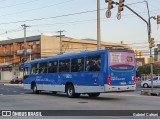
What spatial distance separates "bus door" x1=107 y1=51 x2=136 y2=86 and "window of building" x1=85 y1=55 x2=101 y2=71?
0.77 metres

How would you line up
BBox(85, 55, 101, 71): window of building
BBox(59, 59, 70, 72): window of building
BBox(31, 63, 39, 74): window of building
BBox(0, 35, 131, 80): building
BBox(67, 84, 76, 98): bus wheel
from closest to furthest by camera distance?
1. BBox(85, 55, 101, 71): window of building
2. BBox(67, 84, 76, 98): bus wheel
3. BBox(59, 59, 70, 72): window of building
4. BBox(31, 63, 39, 74): window of building
5. BBox(0, 35, 131, 80): building

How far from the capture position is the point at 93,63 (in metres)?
22.5

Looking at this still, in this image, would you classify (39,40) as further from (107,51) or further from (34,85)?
(107,51)

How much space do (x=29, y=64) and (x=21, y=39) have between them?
202 ft

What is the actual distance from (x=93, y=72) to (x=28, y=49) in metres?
68.5

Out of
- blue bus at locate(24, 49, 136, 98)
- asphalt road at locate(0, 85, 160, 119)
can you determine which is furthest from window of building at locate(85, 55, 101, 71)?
asphalt road at locate(0, 85, 160, 119)

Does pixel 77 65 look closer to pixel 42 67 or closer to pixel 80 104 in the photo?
pixel 80 104

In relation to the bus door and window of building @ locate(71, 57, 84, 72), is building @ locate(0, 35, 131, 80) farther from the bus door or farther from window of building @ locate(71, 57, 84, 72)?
the bus door

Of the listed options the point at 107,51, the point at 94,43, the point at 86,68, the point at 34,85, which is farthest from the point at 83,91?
the point at 94,43

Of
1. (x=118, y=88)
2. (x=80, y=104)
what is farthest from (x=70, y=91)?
(x=80, y=104)

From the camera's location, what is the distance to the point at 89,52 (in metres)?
23.0

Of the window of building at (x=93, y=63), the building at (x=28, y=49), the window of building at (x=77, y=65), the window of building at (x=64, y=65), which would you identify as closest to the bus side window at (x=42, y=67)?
the window of building at (x=64, y=65)

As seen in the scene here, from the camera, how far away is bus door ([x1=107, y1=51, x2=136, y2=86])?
21.7 metres

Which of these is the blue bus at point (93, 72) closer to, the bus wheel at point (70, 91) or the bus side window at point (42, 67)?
the bus wheel at point (70, 91)
